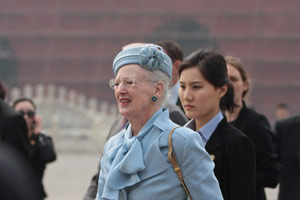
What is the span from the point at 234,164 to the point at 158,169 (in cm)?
49

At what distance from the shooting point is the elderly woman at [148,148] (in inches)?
64.1

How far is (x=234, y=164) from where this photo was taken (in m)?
2.07


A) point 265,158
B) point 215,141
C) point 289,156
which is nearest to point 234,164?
point 215,141

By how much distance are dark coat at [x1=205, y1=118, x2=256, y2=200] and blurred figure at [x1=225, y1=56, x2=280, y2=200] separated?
441mm

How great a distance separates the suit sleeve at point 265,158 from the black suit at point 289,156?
1.30 feet

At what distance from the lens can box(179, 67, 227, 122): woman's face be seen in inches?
86.6

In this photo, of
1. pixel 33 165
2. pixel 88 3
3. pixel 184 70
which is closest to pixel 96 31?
pixel 88 3

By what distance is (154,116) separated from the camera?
5.75 feet

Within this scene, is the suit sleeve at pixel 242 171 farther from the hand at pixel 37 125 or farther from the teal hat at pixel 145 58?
the hand at pixel 37 125

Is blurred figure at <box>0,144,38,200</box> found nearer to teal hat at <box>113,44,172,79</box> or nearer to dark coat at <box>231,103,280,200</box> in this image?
teal hat at <box>113,44,172,79</box>

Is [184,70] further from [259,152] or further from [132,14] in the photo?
[132,14]

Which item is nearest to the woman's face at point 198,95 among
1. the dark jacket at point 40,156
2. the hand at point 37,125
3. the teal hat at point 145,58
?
the teal hat at point 145,58

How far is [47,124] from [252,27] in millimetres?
9793

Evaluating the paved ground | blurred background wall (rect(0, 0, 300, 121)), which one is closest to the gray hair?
the paved ground
